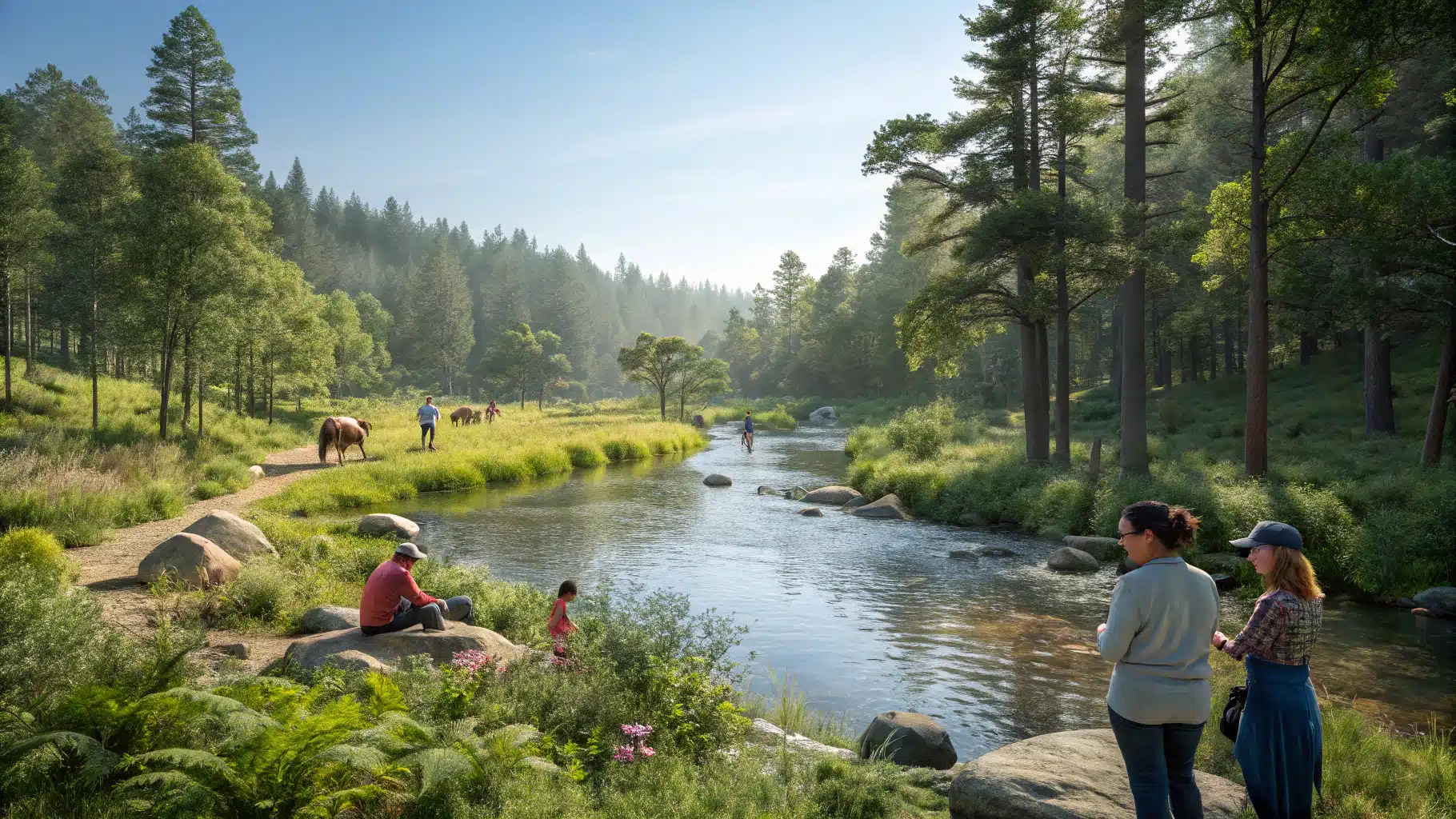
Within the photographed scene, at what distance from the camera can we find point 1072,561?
606 inches

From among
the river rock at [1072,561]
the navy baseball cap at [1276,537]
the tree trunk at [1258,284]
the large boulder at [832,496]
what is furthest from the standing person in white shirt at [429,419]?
the navy baseball cap at [1276,537]

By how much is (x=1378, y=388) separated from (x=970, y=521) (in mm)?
15102

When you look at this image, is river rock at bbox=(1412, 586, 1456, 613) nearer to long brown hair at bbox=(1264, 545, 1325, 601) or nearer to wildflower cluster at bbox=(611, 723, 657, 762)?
long brown hair at bbox=(1264, 545, 1325, 601)

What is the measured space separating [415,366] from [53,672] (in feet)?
326

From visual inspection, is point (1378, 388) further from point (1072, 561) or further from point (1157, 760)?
point (1157, 760)

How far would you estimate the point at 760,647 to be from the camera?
11344 mm

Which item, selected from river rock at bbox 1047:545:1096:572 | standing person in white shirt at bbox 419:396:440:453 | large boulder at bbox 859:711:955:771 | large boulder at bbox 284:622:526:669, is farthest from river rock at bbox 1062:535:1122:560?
standing person in white shirt at bbox 419:396:440:453

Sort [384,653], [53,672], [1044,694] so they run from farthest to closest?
[1044,694] → [384,653] → [53,672]

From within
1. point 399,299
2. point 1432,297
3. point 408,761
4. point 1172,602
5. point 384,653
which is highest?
point 399,299

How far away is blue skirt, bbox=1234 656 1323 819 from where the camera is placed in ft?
14.8

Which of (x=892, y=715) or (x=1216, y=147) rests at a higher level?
(x=1216, y=147)

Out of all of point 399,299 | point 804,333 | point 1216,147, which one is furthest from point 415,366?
point 1216,147

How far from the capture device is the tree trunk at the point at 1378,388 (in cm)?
2402

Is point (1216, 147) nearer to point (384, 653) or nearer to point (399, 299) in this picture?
point (384, 653)
